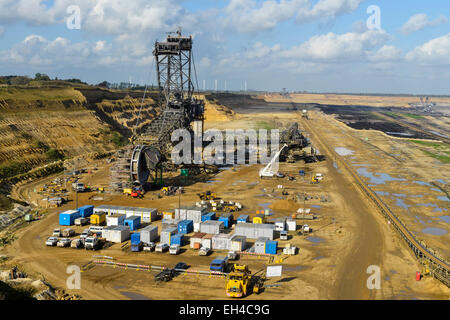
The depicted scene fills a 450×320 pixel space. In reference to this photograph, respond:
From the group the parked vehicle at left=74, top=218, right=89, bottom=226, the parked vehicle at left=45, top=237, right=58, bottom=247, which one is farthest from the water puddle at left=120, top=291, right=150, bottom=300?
the parked vehicle at left=74, top=218, right=89, bottom=226

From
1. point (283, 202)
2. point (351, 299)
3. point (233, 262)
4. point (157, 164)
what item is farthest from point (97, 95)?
point (351, 299)

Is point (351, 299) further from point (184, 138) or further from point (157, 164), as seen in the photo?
point (184, 138)

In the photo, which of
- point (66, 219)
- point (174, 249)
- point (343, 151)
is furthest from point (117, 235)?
point (343, 151)

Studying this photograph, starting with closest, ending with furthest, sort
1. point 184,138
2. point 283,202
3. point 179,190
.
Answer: point 283,202 → point 179,190 → point 184,138

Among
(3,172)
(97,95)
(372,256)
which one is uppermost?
(97,95)

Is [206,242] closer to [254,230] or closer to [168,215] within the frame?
[254,230]

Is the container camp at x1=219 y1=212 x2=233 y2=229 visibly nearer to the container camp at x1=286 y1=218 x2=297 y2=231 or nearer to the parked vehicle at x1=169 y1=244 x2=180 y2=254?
the container camp at x1=286 y1=218 x2=297 y2=231
